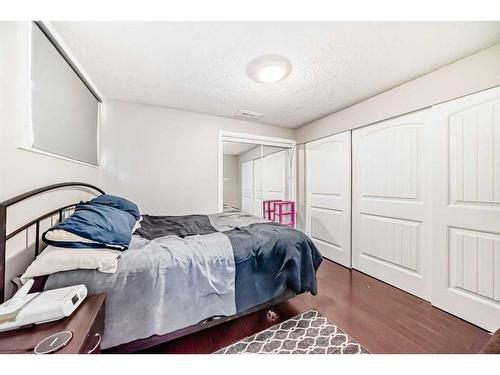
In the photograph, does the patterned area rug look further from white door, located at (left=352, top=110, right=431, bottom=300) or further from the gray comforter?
white door, located at (left=352, top=110, right=431, bottom=300)

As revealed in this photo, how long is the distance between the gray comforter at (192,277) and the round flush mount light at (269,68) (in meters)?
1.40

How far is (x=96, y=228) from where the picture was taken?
109 centimetres

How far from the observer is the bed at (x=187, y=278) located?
101 cm

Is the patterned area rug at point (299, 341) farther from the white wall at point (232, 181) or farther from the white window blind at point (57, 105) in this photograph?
the white wall at point (232, 181)

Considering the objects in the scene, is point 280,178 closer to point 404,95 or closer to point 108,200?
point 404,95

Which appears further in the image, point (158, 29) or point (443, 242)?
point (443, 242)

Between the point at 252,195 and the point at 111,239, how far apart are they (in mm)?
2798

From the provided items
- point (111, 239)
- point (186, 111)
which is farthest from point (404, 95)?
point (111, 239)

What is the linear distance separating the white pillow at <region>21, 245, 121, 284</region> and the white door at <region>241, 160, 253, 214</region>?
2.84m

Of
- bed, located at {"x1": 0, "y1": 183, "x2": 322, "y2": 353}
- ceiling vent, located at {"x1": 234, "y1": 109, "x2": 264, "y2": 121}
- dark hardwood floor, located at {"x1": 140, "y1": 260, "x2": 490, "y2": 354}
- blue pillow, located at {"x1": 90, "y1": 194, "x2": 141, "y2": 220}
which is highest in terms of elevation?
ceiling vent, located at {"x1": 234, "y1": 109, "x2": 264, "y2": 121}

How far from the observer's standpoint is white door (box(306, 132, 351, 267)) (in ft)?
8.49

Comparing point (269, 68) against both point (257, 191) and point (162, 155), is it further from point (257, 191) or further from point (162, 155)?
point (257, 191)

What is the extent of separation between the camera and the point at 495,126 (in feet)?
4.63

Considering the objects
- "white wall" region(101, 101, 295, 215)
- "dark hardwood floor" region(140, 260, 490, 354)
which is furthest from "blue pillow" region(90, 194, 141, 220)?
"dark hardwood floor" region(140, 260, 490, 354)
